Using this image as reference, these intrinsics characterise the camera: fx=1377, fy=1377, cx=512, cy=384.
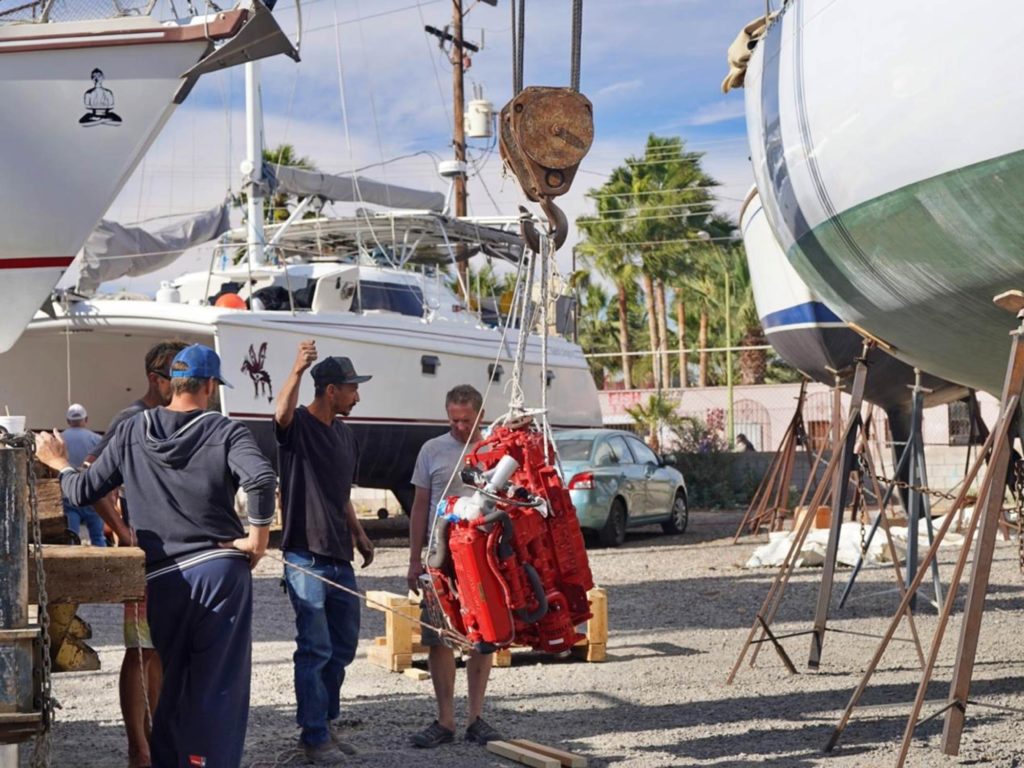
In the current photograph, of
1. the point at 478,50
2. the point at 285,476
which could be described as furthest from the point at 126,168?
the point at 478,50

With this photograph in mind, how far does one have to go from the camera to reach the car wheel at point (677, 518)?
19812mm

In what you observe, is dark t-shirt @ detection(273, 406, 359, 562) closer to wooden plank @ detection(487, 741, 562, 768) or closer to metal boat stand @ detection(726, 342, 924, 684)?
wooden plank @ detection(487, 741, 562, 768)

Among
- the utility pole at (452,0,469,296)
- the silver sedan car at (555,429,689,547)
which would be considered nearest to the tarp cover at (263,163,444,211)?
the silver sedan car at (555,429,689,547)

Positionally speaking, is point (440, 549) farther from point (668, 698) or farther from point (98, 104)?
point (98, 104)

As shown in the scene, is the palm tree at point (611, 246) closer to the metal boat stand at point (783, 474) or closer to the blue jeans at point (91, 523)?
the metal boat stand at point (783, 474)

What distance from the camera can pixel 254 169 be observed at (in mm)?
19516

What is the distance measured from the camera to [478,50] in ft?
113

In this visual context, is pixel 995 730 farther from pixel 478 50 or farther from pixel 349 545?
pixel 478 50

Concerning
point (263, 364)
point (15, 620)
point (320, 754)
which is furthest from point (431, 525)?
point (263, 364)

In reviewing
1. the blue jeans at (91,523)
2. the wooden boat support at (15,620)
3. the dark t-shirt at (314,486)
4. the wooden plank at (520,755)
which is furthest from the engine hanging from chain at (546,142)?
the blue jeans at (91,523)

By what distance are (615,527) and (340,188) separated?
265 inches

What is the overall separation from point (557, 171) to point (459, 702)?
3277mm

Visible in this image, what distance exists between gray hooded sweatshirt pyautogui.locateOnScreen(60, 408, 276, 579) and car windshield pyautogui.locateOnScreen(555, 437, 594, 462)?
40.5ft

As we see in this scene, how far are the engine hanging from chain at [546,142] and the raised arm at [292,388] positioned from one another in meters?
1.16
